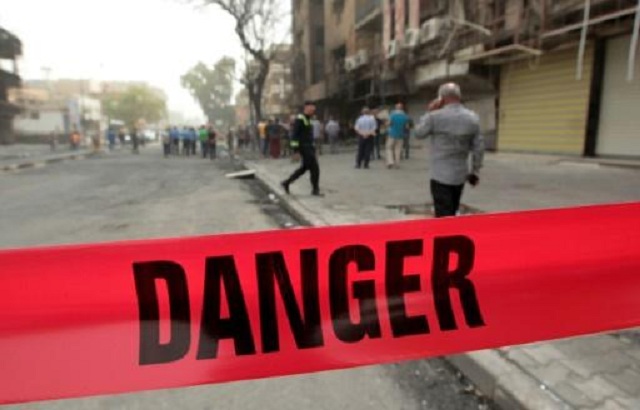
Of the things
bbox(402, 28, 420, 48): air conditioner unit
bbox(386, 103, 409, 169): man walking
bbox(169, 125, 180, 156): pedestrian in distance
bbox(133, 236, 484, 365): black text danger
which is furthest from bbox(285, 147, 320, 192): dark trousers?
bbox(169, 125, 180, 156): pedestrian in distance

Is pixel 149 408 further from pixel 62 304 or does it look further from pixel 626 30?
pixel 626 30

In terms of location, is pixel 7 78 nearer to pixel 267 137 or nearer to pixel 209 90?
pixel 267 137

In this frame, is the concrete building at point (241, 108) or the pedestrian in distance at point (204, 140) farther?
the concrete building at point (241, 108)

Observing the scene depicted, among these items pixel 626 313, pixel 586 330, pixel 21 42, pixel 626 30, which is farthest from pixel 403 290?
pixel 21 42

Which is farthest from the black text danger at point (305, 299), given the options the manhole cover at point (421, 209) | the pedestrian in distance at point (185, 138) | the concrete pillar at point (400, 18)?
the pedestrian in distance at point (185, 138)

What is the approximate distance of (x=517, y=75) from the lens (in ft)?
56.6

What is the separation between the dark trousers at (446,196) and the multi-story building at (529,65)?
7986mm

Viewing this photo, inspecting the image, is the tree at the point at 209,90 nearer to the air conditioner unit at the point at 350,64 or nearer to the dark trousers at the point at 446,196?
the air conditioner unit at the point at 350,64

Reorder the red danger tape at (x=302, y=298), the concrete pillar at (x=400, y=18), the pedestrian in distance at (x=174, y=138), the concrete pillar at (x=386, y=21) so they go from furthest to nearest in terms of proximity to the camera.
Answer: the pedestrian in distance at (x=174, y=138)
the concrete pillar at (x=386, y=21)
the concrete pillar at (x=400, y=18)
the red danger tape at (x=302, y=298)

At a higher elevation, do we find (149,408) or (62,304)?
(62,304)

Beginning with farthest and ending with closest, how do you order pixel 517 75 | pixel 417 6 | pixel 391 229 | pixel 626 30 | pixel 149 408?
pixel 417 6 < pixel 517 75 < pixel 626 30 < pixel 149 408 < pixel 391 229

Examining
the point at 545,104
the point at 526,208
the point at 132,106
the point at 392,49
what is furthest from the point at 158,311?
the point at 132,106

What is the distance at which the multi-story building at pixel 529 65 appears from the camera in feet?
42.7

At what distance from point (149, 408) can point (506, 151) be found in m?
17.5
